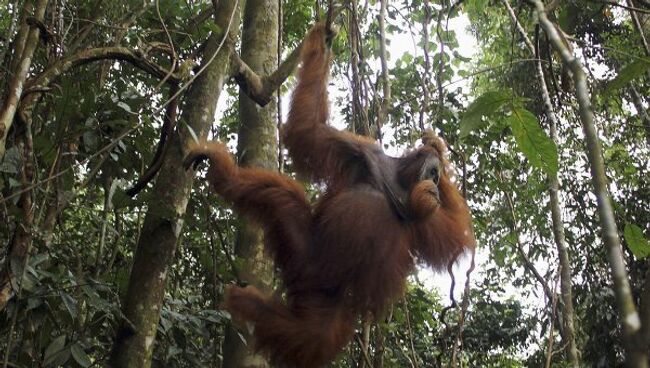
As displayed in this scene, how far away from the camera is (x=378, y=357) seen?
10.8 ft

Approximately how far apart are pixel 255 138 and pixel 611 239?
236 centimetres

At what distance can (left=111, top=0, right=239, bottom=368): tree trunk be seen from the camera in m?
2.14

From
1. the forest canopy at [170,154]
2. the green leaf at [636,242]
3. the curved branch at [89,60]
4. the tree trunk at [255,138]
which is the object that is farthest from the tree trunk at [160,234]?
the green leaf at [636,242]

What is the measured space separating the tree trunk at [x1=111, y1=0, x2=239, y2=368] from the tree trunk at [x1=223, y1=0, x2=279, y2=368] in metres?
0.47

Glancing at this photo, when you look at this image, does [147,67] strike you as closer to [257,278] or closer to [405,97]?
[257,278]

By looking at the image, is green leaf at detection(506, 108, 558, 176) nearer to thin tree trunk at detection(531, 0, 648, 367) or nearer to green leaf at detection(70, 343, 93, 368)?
thin tree trunk at detection(531, 0, 648, 367)

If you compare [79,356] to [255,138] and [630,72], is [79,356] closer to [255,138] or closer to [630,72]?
[255,138]

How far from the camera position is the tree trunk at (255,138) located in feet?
9.30

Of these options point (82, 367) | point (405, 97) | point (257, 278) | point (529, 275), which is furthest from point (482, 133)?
point (529, 275)

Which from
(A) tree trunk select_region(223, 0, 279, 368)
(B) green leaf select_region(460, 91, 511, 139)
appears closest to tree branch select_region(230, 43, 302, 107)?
(A) tree trunk select_region(223, 0, 279, 368)

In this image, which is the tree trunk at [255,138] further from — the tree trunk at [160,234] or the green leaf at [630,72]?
the green leaf at [630,72]

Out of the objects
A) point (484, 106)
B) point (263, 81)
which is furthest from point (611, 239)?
point (263, 81)

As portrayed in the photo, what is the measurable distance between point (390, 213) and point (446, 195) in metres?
0.47

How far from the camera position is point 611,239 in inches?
32.3
